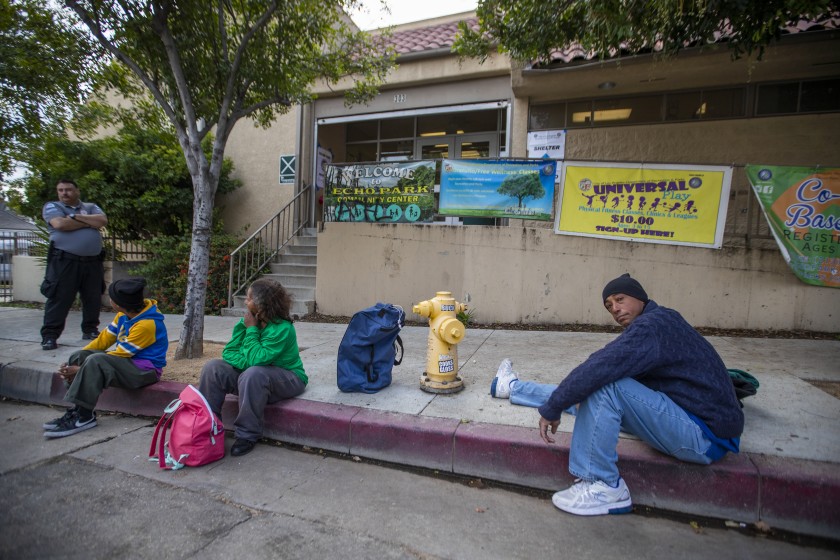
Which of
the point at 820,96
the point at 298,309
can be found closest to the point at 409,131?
the point at 298,309

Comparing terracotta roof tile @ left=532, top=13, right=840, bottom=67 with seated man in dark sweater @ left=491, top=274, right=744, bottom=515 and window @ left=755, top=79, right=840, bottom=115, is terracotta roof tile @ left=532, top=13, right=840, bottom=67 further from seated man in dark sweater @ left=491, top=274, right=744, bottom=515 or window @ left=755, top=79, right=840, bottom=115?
seated man in dark sweater @ left=491, top=274, right=744, bottom=515

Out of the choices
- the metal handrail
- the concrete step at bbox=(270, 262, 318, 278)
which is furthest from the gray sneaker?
the concrete step at bbox=(270, 262, 318, 278)

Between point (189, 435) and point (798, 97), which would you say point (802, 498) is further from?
point (798, 97)

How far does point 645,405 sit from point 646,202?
4.55 m

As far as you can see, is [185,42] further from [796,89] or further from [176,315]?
[796,89]

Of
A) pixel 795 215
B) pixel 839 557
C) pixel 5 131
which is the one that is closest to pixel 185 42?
pixel 5 131

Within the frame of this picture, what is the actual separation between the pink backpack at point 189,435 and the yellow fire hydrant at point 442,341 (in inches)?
63.0

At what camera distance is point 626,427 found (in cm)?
241

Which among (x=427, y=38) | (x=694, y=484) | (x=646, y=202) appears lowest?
(x=694, y=484)

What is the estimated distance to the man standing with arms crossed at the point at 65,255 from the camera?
5105 millimetres

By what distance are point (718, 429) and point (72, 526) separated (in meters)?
3.38

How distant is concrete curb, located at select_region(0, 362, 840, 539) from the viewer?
2.28 meters

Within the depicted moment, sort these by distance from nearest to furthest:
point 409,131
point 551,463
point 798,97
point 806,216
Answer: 1. point 551,463
2. point 806,216
3. point 798,97
4. point 409,131

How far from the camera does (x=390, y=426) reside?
3037mm
